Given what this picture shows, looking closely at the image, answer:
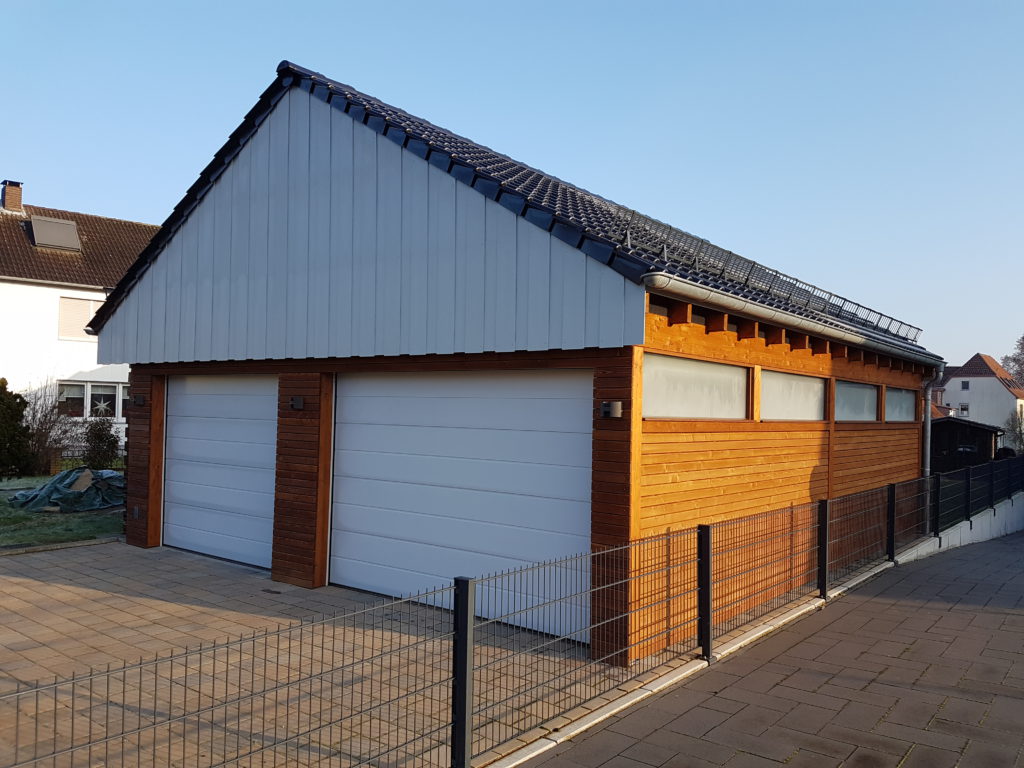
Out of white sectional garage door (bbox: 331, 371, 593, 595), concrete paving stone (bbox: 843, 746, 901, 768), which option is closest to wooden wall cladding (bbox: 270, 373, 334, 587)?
white sectional garage door (bbox: 331, 371, 593, 595)

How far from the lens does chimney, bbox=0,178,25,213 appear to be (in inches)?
1164

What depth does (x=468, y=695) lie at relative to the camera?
4.30 meters

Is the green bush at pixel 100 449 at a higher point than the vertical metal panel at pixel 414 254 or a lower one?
lower

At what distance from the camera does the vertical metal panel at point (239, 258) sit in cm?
1027

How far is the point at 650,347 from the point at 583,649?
8.77ft

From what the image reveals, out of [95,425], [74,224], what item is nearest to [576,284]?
[95,425]

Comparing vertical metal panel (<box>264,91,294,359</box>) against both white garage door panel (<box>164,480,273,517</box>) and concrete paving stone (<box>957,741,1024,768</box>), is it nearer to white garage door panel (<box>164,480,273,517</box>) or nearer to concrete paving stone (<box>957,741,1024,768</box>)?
white garage door panel (<box>164,480,273,517</box>)

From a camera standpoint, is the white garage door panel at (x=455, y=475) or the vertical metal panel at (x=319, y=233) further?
the vertical metal panel at (x=319, y=233)

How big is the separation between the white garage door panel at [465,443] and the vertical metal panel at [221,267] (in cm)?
236

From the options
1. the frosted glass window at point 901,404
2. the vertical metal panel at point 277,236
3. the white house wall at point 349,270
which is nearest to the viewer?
the white house wall at point 349,270

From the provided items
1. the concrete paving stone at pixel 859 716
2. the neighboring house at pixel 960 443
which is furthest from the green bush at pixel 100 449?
the neighboring house at pixel 960 443

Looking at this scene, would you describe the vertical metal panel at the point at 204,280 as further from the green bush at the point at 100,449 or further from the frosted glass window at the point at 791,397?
the green bush at the point at 100,449

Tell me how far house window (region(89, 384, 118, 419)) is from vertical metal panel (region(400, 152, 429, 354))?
2232 centimetres

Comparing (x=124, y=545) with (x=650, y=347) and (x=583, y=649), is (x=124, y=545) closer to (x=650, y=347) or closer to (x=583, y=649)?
(x=583, y=649)
